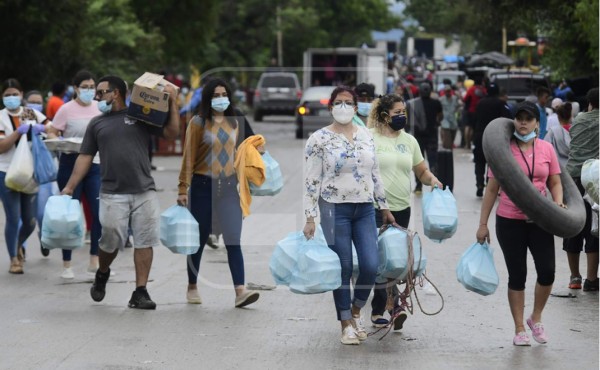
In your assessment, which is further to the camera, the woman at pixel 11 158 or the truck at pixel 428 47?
the truck at pixel 428 47

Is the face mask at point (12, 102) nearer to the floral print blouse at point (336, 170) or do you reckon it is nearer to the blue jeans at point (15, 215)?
the blue jeans at point (15, 215)

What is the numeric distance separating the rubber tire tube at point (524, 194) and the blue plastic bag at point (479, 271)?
64 centimetres

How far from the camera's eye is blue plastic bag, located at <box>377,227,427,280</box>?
9.20 metres

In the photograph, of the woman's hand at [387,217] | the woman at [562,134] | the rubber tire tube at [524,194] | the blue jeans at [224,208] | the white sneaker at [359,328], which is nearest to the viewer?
the rubber tire tube at [524,194]

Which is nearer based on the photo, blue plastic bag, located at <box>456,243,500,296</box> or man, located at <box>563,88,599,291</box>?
blue plastic bag, located at <box>456,243,500,296</box>

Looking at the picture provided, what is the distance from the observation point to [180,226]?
33.9 feet

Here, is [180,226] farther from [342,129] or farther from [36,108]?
[36,108]

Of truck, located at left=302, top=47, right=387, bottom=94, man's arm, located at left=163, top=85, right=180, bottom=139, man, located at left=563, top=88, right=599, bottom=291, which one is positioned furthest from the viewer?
truck, located at left=302, top=47, right=387, bottom=94

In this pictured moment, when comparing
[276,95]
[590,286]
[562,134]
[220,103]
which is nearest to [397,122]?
[220,103]

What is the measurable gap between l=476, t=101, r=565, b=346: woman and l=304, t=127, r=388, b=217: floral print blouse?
872mm

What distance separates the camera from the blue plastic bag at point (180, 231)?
10.3m

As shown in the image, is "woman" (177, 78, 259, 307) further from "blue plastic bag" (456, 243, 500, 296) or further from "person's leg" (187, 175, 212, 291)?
"blue plastic bag" (456, 243, 500, 296)

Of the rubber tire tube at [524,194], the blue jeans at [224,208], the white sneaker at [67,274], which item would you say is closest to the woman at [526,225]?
the rubber tire tube at [524,194]

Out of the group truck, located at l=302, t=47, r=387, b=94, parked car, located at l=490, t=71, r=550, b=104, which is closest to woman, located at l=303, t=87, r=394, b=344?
parked car, located at l=490, t=71, r=550, b=104
